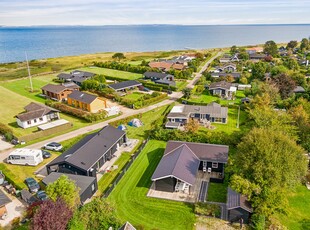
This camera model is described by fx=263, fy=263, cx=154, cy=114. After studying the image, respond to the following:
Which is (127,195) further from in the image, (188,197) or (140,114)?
(140,114)

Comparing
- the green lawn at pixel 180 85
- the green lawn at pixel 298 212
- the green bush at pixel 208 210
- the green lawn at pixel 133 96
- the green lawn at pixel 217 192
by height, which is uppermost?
the green lawn at pixel 180 85

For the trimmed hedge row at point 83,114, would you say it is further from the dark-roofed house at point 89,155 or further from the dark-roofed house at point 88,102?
the dark-roofed house at point 89,155

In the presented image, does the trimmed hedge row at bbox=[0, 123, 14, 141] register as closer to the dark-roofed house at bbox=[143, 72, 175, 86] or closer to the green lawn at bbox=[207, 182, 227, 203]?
the green lawn at bbox=[207, 182, 227, 203]

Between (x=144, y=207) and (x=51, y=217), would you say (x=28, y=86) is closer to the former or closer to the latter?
(x=144, y=207)

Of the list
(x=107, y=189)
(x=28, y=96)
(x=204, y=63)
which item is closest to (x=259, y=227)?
(x=107, y=189)

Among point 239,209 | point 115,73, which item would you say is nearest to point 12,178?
point 239,209

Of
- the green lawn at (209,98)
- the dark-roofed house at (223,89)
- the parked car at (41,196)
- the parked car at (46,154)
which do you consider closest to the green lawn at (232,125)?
the green lawn at (209,98)
